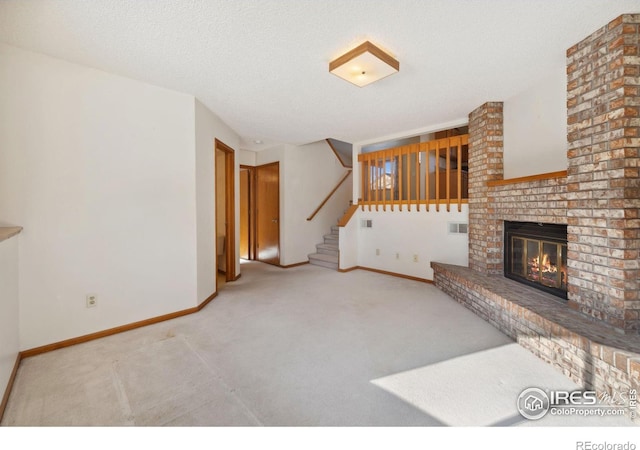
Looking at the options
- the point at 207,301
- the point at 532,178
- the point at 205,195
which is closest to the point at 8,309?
the point at 207,301

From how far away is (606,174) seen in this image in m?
1.91

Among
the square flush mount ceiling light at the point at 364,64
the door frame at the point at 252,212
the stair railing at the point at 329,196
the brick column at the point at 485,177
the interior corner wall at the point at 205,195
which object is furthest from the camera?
the door frame at the point at 252,212

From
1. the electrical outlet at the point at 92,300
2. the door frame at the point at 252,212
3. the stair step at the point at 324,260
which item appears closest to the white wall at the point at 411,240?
the stair step at the point at 324,260

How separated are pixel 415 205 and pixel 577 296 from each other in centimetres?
253

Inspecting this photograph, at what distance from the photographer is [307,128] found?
4.19 meters

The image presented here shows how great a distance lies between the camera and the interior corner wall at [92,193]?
211 centimetres

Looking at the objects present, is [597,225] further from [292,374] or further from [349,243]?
[349,243]

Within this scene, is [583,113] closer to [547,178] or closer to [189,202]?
[547,178]

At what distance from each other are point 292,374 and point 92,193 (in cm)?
224

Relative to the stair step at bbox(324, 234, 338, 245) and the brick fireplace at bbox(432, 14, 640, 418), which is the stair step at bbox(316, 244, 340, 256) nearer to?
the stair step at bbox(324, 234, 338, 245)

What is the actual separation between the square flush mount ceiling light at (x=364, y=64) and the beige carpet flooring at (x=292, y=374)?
226 centimetres

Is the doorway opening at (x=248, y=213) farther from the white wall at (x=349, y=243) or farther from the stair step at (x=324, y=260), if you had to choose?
the white wall at (x=349, y=243)

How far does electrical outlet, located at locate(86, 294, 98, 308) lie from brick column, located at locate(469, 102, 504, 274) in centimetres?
409

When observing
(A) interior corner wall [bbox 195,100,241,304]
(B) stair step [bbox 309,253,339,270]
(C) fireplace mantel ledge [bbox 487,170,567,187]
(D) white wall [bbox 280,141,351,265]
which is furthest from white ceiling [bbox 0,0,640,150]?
(B) stair step [bbox 309,253,339,270]
